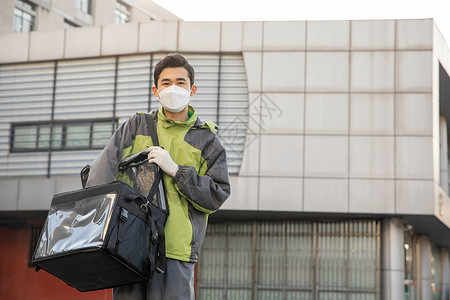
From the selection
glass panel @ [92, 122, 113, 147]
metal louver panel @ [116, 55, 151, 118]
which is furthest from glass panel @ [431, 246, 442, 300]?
glass panel @ [92, 122, 113, 147]

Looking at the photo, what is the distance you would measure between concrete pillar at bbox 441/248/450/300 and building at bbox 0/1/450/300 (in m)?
7.39

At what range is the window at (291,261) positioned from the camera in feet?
64.0

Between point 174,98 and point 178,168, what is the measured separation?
1.32ft

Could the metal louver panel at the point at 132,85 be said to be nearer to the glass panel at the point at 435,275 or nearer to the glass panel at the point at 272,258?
the glass panel at the point at 272,258

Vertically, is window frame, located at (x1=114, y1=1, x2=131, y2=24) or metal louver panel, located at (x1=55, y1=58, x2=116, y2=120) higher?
window frame, located at (x1=114, y1=1, x2=131, y2=24)

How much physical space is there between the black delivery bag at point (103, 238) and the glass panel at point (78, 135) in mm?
16720

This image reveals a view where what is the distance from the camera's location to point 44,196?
20203mm

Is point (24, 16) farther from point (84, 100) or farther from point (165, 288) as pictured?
point (165, 288)

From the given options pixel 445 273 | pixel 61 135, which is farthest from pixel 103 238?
pixel 445 273

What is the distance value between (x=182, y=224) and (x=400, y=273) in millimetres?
16527

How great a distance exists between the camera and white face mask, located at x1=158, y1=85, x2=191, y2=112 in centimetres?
400

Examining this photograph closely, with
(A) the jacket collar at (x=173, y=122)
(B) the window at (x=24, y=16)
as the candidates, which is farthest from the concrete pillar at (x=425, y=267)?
(B) the window at (x=24, y=16)

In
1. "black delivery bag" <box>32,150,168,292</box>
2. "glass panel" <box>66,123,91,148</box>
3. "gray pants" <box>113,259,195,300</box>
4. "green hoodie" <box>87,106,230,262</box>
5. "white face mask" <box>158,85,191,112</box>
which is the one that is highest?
"glass panel" <box>66,123,91,148</box>

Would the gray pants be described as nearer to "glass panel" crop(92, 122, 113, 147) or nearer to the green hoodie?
the green hoodie
